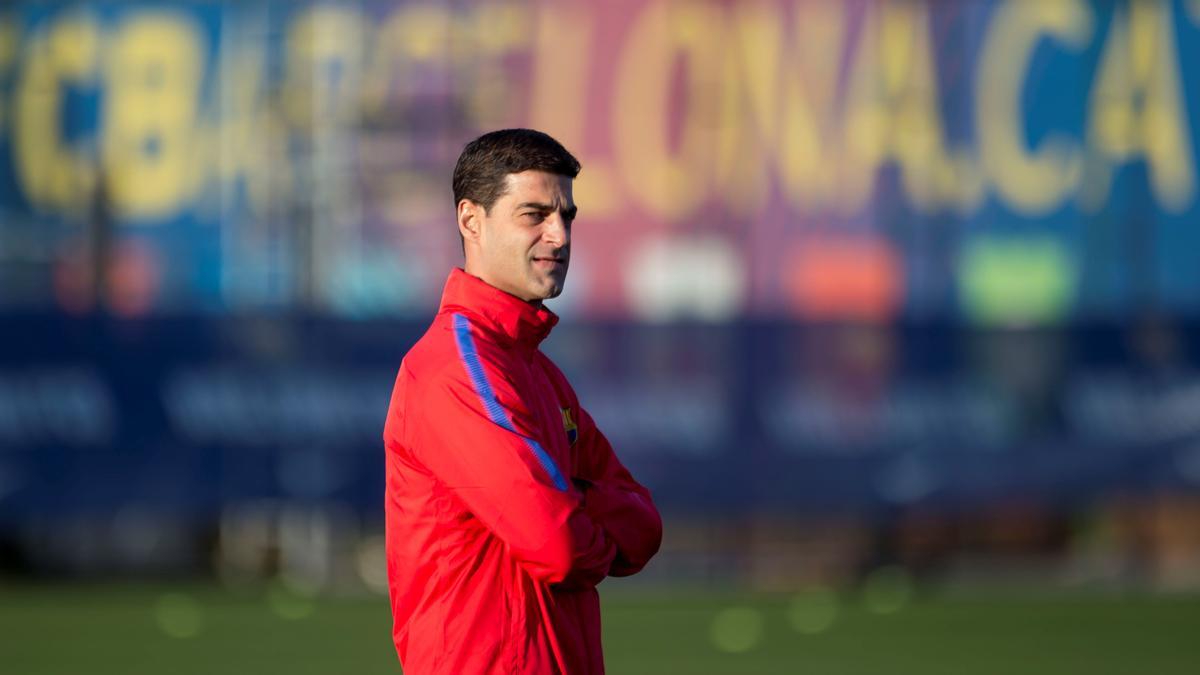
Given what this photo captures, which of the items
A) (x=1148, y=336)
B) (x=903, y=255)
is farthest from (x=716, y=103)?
(x=1148, y=336)

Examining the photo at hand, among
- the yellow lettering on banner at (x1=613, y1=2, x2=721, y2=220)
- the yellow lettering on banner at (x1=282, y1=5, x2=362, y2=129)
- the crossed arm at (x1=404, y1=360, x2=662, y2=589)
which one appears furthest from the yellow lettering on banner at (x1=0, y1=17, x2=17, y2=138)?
the crossed arm at (x1=404, y1=360, x2=662, y2=589)

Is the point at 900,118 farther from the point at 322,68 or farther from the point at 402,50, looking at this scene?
the point at 322,68

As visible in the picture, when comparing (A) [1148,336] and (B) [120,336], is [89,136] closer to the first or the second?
(B) [120,336]

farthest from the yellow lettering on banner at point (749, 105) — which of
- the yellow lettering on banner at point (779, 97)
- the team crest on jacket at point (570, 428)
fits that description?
A: the team crest on jacket at point (570, 428)

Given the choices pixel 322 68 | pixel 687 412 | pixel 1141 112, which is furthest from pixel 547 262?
pixel 1141 112

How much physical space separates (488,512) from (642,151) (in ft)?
34.5

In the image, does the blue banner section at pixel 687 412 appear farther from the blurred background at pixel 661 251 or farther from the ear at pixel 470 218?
the ear at pixel 470 218

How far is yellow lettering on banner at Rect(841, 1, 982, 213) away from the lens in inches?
523

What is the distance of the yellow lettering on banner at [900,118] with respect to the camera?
523 inches

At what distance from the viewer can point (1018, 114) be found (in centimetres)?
1339

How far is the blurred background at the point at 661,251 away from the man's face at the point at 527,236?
30.9 ft

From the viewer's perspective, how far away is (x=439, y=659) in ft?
9.53

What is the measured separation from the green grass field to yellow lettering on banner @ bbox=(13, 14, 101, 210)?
2.69m

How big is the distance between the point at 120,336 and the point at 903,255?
5.28m
